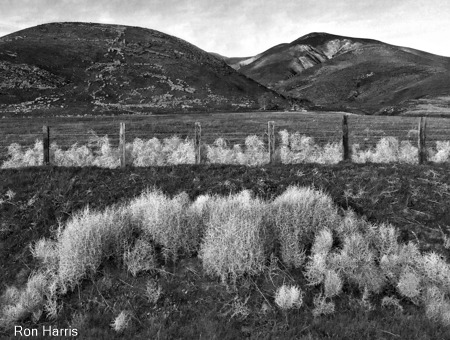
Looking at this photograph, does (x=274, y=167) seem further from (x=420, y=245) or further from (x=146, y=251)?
(x=146, y=251)

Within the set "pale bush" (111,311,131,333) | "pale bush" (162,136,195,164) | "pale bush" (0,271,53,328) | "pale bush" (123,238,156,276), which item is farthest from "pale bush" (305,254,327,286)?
"pale bush" (162,136,195,164)

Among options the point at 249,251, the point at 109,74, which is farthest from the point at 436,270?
the point at 109,74

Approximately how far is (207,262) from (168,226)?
1.41 m

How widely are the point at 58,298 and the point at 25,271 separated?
1.51 m

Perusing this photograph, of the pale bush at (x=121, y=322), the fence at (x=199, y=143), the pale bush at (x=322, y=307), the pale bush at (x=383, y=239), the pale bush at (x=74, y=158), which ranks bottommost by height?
the pale bush at (x=121, y=322)

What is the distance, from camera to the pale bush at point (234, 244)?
7496mm

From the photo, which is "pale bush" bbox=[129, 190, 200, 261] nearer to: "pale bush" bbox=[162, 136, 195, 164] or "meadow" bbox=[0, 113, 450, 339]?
"meadow" bbox=[0, 113, 450, 339]

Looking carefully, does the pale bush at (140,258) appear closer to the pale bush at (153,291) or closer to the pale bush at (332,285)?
the pale bush at (153,291)

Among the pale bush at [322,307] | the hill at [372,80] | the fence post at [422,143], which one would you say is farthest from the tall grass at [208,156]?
the hill at [372,80]

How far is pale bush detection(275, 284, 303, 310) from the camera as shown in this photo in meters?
6.75

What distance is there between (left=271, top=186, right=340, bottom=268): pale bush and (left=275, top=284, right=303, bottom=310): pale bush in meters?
1.01

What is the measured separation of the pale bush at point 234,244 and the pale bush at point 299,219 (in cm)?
53

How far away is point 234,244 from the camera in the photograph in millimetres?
7668

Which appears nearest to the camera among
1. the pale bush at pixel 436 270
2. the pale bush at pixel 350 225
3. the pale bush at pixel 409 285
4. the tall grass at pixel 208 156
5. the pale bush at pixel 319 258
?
the pale bush at pixel 409 285
